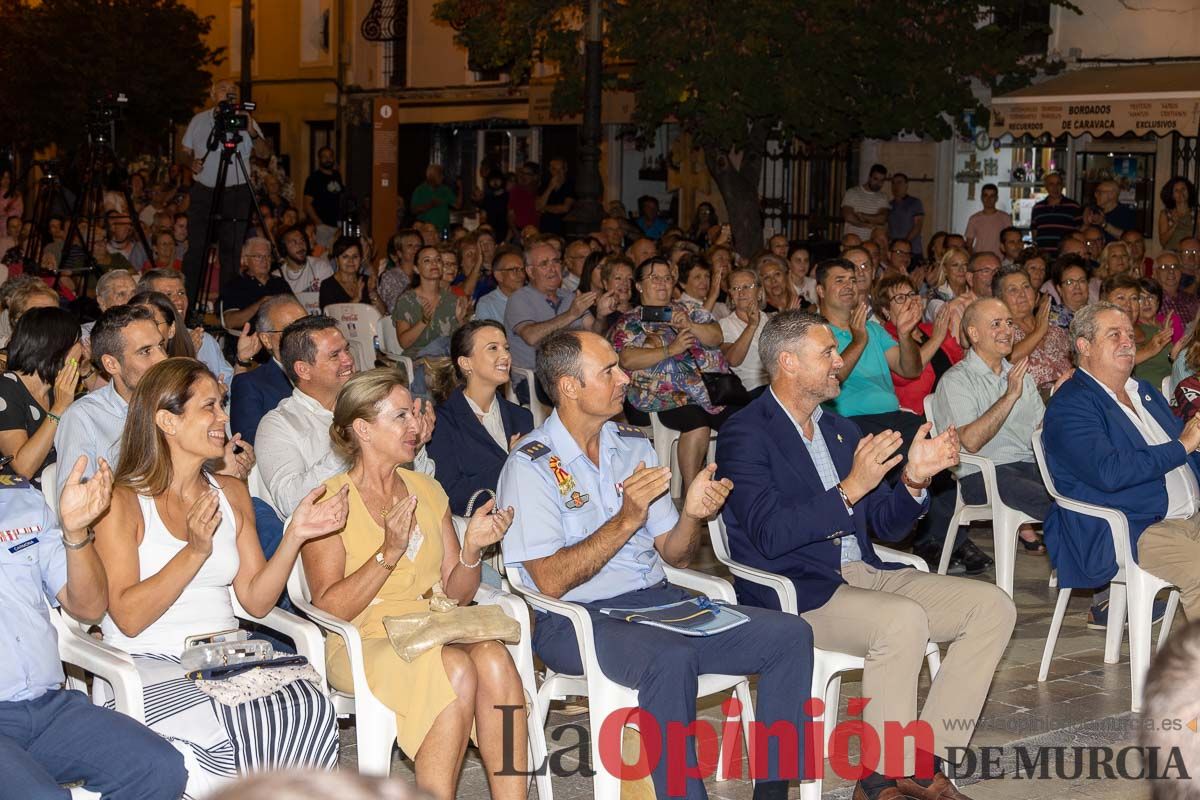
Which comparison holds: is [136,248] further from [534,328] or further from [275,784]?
[275,784]

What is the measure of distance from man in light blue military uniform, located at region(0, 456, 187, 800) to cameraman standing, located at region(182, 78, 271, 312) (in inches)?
274

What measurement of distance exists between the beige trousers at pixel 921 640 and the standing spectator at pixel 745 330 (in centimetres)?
381

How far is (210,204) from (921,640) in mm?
7337

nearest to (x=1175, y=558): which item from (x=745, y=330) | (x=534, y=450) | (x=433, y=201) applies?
(x=534, y=450)

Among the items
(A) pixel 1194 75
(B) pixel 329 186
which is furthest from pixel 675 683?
(B) pixel 329 186

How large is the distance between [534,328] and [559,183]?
28.2 feet

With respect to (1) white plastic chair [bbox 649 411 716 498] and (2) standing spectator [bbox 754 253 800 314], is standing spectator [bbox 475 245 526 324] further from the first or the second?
(1) white plastic chair [bbox 649 411 716 498]

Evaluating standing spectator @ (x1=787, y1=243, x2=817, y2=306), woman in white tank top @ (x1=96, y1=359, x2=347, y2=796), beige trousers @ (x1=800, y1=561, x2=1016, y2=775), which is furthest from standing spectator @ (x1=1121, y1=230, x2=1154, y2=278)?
woman in white tank top @ (x1=96, y1=359, x2=347, y2=796)

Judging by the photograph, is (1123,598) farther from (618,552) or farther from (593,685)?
(593,685)

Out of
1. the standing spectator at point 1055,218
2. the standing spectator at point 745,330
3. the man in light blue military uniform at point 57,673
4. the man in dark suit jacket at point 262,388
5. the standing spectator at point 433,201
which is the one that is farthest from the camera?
the standing spectator at point 433,201

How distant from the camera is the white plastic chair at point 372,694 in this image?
4000 millimetres

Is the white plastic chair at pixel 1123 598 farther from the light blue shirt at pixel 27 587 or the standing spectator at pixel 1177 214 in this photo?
the standing spectator at pixel 1177 214

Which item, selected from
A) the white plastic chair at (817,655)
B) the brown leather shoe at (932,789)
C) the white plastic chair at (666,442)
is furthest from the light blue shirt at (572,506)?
the white plastic chair at (666,442)

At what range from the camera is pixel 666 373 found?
26.5ft
